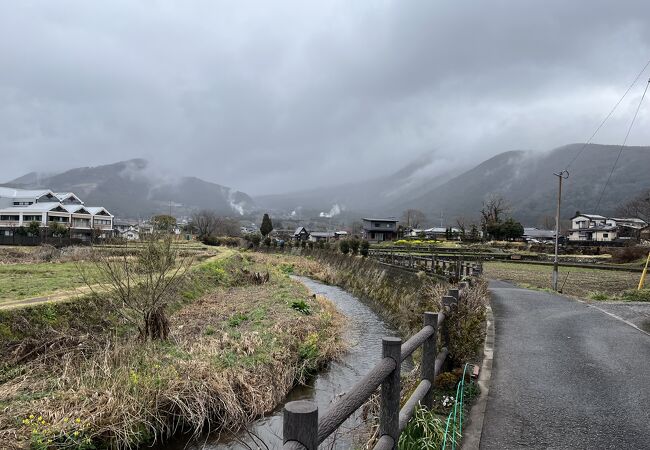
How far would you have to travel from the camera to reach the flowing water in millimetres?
6555

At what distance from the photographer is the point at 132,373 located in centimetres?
716

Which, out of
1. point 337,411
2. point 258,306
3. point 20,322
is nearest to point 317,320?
point 258,306

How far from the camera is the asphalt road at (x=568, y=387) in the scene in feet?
15.6

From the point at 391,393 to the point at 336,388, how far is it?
6.10 m

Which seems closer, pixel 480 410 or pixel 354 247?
pixel 480 410

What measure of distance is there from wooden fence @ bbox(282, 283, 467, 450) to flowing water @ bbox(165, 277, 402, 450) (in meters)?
0.98

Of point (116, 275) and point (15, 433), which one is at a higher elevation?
point (116, 275)

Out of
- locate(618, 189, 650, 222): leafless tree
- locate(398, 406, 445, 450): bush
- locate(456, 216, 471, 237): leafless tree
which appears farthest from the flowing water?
locate(618, 189, 650, 222): leafless tree

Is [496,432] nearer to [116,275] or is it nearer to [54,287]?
[116,275]

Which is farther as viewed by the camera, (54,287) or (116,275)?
(54,287)

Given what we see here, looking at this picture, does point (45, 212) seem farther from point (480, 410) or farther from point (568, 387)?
point (568, 387)

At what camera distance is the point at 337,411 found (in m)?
2.71

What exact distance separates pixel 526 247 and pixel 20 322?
5832 cm

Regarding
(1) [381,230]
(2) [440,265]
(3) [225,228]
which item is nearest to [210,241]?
(3) [225,228]
